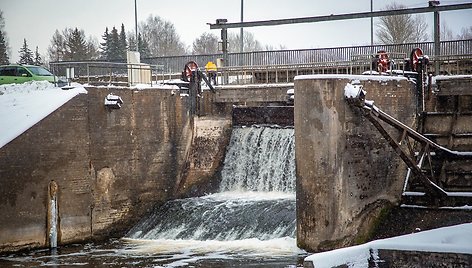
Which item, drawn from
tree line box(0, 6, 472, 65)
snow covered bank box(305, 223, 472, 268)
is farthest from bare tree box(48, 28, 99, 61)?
snow covered bank box(305, 223, 472, 268)

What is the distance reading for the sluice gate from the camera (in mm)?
18953

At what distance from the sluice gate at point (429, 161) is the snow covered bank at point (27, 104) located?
26.9 ft

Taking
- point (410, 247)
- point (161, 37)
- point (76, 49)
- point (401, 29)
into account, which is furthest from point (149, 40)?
point (410, 247)

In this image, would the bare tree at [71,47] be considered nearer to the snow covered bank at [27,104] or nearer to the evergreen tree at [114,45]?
the evergreen tree at [114,45]

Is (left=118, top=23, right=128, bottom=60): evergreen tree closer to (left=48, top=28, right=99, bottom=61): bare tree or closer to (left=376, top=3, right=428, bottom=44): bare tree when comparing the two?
(left=48, top=28, right=99, bottom=61): bare tree

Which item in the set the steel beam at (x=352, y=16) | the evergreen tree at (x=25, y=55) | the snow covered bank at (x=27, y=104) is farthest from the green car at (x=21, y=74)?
the evergreen tree at (x=25, y=55)

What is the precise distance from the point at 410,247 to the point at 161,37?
79.9 m

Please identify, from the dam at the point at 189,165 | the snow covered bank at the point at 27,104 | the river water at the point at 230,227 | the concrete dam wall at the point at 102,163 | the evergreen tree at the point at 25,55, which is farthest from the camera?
the evergreen tree at the point at 25,55

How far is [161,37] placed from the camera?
91188 millimetres

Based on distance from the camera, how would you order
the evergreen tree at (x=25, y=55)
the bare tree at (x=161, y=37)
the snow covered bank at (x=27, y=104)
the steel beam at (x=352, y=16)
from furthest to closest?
the bare tree at (x=161, y=37)
the evergreen tree at (x=25, y=55)
the steel beam at (x=352, y=16)
the snow covered bank at (x=27, y=104)

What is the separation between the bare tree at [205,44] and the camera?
8944 cm

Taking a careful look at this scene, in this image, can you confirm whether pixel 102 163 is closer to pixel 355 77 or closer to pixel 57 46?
pixel 355 77

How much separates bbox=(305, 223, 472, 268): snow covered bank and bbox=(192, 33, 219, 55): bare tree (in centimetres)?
7623

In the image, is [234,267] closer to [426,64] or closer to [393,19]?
[426,64]
